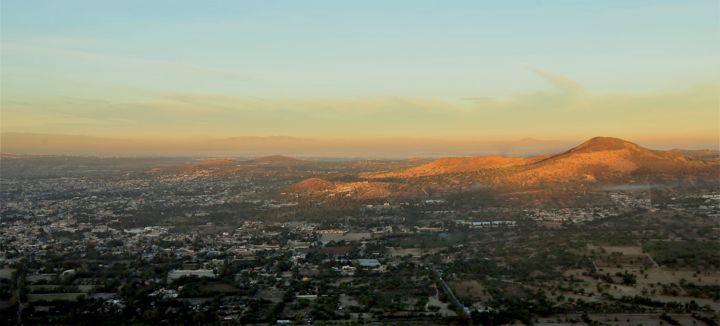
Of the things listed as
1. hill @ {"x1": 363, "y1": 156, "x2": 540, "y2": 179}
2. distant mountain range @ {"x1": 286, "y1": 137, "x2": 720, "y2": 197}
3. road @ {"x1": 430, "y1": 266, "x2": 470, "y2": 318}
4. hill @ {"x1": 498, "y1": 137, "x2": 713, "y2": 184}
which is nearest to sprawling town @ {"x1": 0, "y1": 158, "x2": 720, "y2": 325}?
road @ {"x1": 430, "y1": 266, "x2": 470, "y2": 318}

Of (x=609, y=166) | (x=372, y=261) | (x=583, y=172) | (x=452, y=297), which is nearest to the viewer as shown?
(x=452, y=297)

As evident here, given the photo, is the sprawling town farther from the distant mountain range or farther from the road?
the distant mountain range

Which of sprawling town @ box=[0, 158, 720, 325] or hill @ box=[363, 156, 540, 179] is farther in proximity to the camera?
hill @ box=[363, 156, 540, 179]

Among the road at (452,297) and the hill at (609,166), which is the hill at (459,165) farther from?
the road at (452,297)

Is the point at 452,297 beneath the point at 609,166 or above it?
beneath

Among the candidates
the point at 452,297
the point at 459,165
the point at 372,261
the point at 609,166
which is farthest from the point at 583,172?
the point at 452,297

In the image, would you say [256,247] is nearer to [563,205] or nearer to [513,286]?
[513,286]

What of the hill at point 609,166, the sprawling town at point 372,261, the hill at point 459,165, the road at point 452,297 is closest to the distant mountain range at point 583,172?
the hill at point 609,166

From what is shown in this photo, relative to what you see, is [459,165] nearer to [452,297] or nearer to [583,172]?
[583,172]

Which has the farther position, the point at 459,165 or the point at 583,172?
the point at 459,165

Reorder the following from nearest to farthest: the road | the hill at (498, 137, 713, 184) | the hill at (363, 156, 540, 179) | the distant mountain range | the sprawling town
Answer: the road → the sprawling town → the distant mountain range → the hill at (498, 137, 713, 184) → the hill at (363, 156, 540, 179)
